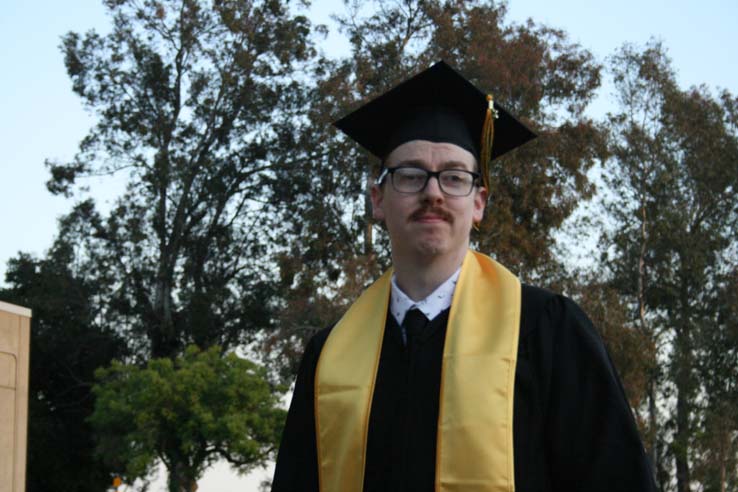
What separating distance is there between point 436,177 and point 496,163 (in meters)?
24.3

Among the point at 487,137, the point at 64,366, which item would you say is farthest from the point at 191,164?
the point at 487,137

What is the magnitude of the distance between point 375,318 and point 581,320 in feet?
2.26

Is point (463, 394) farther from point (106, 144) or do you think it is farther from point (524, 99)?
point (106, 144)

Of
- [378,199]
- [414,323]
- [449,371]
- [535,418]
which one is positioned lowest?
[535,418]

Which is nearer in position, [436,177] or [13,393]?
[436,177]

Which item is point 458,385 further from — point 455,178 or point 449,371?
point 455,178

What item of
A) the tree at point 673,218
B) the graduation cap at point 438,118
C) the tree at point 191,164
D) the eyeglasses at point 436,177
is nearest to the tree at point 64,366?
the tree at point 191,164

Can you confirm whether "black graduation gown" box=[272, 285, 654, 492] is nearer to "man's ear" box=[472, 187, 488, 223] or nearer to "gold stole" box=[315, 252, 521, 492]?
"gold stole" box=[315, 252, 521, 492]

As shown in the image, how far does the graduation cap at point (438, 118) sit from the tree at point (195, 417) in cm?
2483

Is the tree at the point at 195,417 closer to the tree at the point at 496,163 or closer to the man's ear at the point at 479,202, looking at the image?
the tree at the point at 496,163

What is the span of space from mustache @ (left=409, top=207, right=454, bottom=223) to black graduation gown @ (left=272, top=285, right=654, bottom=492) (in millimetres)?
A: 314

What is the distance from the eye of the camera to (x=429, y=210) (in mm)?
3092

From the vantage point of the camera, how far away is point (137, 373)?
30.1m

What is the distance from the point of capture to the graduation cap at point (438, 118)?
3.44 metres
